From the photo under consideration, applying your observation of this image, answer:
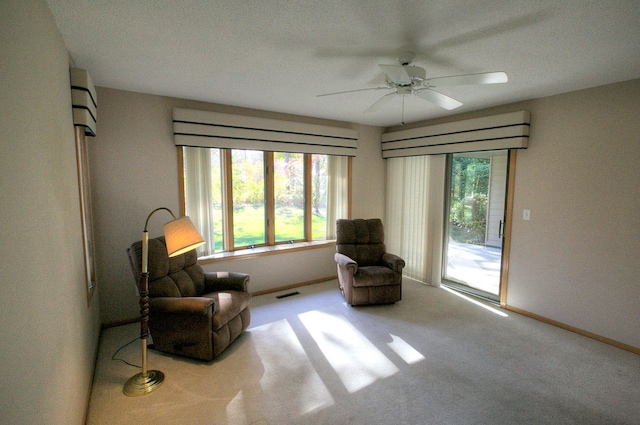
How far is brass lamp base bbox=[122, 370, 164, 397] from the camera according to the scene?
2109 mm

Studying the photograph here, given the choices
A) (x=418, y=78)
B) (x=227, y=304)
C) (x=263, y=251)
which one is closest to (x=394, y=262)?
(x=263, y=251)

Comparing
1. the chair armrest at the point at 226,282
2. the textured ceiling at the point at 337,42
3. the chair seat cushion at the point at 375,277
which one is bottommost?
the chair seat cushion at the point at 375,277

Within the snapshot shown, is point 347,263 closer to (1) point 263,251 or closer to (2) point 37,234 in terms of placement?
(1) point 263,251

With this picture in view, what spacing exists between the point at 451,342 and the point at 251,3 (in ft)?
10.2

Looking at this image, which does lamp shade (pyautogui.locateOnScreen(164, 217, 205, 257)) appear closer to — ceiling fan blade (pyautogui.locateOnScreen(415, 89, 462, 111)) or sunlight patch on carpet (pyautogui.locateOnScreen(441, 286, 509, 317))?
ceiling fan blade (pyautogui.locateOnScreen(415, 89, 462, 111))

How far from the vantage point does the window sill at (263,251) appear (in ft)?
12.0

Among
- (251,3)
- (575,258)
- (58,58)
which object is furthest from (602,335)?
(58,58)

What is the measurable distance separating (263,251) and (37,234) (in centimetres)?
282

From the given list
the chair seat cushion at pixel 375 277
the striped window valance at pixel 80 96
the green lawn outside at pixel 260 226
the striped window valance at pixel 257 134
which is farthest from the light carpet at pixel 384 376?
the striped window valance at pixel 257 134

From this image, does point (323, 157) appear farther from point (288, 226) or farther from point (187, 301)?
point (187, 301)

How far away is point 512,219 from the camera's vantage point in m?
3.50

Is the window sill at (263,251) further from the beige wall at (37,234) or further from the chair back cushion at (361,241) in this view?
the beige wall at (37,234)

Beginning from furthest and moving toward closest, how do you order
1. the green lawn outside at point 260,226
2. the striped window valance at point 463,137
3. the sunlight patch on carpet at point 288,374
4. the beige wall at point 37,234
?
the green lawn outside at point 260,226, the striped window valance at point 463,137, the sunlight patch on carpet at point 288,374, the beige wall at point 37,234

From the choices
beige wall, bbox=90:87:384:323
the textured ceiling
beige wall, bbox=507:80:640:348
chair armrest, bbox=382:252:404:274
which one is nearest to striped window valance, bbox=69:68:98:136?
the textured ceiling
